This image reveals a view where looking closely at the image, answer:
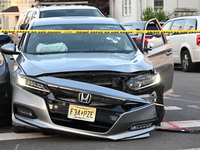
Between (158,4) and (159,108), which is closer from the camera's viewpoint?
(159,108)

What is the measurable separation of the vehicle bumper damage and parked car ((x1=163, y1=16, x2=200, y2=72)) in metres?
10.5

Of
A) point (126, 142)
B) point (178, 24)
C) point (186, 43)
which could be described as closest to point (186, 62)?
point (186, 43)

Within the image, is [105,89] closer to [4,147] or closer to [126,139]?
[126,139]

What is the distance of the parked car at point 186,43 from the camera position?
1691 cm

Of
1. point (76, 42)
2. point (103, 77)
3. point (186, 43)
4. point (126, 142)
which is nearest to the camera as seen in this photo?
point (126, 142)

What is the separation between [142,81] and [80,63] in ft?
2.58

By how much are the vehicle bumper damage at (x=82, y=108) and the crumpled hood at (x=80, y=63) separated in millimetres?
186

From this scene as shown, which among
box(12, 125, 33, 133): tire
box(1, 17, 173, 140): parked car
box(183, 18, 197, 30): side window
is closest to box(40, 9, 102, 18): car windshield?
box(183, 18, 197, 30): side window

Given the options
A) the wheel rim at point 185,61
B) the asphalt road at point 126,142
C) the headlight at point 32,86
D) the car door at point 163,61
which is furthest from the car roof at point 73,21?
the wheel rim at point 185,61

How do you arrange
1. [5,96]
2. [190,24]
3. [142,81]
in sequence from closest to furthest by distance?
[142,81] → [5,96] → [190,24]

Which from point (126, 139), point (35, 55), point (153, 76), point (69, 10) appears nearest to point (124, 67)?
point (153, 76)

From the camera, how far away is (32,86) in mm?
6703

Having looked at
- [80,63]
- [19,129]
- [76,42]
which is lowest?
[19,129]

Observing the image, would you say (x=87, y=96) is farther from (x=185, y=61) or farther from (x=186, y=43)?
(x=185, y=61)
